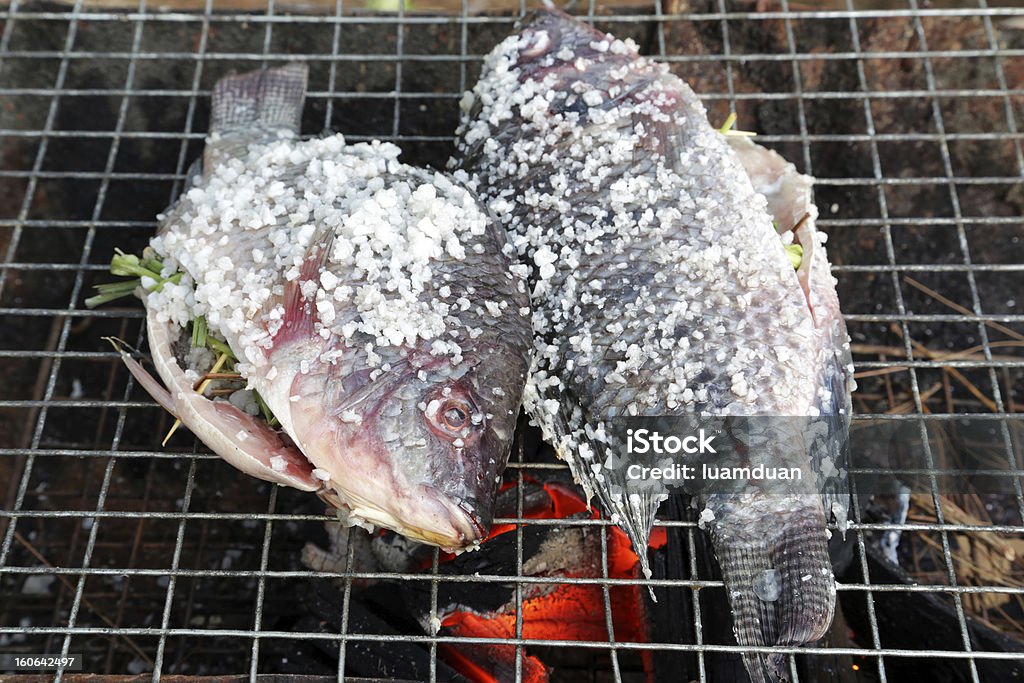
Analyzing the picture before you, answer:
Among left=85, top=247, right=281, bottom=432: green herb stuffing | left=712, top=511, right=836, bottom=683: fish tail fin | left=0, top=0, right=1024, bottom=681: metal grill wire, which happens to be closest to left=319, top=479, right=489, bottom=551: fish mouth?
left=85, top=247, right=281, bottom=432: green herb stuffing

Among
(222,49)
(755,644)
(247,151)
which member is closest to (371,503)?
(755,644)

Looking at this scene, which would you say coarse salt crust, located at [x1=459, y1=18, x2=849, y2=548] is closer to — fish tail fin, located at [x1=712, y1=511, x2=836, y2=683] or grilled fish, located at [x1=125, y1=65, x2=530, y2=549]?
grilled fish, located at [x1=125, y1=65, x2=530, y2=549]

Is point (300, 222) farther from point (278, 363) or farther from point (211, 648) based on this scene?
point (211, 648)

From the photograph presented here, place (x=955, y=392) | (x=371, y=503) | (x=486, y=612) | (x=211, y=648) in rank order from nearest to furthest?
(x=371, y=503)
(x=486, y=612)
(x=211, y=648)
(x=955, y=392)

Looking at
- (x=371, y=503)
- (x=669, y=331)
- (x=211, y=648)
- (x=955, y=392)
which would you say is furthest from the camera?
(x=955, y=392)
